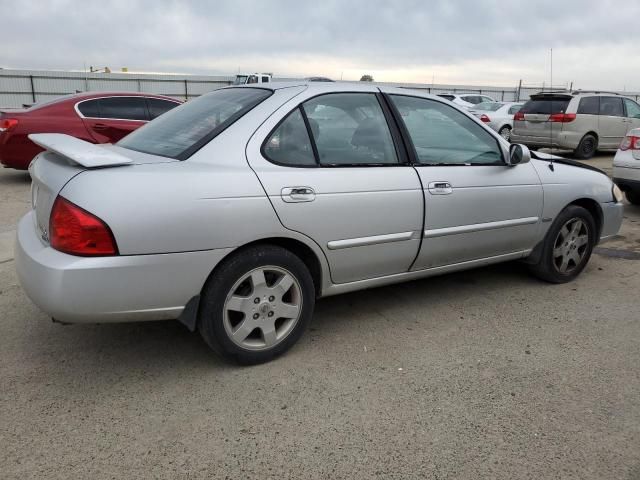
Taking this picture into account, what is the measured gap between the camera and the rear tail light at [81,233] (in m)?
2.47

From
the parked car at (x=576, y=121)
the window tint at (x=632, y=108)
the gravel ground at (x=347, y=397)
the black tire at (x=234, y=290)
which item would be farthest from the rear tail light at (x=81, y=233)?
the window tint at (x=632, y=108)

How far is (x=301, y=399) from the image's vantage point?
2760 millimetres

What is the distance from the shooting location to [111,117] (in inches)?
329

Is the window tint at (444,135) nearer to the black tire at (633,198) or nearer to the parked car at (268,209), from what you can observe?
the parked car at (268,209)

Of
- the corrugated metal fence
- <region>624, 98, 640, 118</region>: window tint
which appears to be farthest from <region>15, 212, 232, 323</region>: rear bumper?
the corrugated metal fence

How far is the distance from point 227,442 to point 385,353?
1.19 meters

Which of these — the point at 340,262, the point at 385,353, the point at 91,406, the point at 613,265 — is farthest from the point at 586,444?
the point at 613,265

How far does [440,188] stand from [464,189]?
22cm

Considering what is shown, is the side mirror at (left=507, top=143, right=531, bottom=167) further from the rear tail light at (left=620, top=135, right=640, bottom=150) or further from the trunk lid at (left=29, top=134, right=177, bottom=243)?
the rear tail light at (left=620, top=135, right=640, bottom=150)

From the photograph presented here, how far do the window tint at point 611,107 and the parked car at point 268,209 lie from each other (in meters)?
10.9

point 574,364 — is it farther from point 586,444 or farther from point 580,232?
point 580,232

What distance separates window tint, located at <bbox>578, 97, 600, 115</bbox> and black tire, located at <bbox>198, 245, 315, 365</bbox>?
12.2m

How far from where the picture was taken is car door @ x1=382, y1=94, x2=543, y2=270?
3592 mm

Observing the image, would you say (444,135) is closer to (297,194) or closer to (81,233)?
(297,194)
